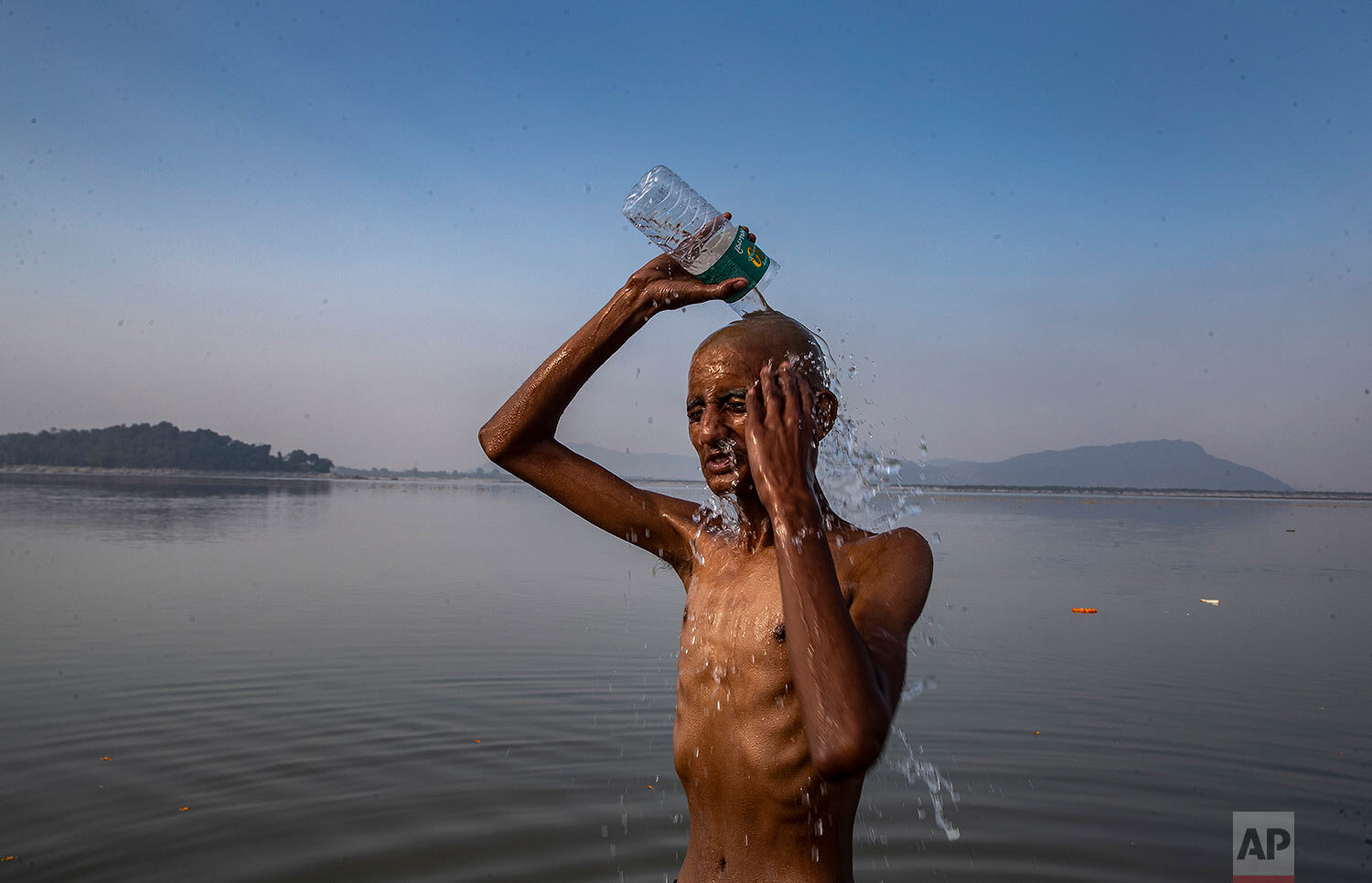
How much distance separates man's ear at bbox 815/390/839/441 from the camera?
2.93m

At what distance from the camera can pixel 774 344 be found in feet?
9.23

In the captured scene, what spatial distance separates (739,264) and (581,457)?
883mm

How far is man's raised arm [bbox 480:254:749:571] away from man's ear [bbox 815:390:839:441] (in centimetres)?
43

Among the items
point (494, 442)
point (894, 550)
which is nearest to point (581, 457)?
point (494, 442)

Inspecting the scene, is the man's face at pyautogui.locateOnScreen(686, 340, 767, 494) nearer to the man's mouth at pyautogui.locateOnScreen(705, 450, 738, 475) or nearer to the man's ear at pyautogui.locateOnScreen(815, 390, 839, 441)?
the man's mouth at pyautogui.locateOnScreen(705, 450, 738, 475)

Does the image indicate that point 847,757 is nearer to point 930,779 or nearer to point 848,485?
point 848,485

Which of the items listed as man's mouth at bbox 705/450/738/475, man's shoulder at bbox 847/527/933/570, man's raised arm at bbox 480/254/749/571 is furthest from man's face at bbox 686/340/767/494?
man's shoulder at bbox 847/527/933/570

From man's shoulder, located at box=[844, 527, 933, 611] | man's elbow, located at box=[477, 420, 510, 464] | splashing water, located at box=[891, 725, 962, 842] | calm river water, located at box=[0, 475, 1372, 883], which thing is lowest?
splashing water, located at box=[891, 725, 962, 842]

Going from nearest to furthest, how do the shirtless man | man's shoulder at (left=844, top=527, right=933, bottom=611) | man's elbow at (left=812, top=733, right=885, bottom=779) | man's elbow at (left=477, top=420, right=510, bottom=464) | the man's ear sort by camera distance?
man's elbow at (left=812, top=733, right=885, bottom=779) < the shirtless man < man's shoulder at (left=844, top=527, right=933, bottom=611) < the man's ear < man's elbow at (left=477, top=420, right=510, bottom=464)

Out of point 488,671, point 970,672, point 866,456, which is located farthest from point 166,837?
point 970,672

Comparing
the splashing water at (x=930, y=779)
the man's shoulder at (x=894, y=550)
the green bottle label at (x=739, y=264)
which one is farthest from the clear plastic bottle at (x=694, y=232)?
the splashing water at (x=930, y=779)

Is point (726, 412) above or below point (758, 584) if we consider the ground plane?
above

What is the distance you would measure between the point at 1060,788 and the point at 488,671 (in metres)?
5.45

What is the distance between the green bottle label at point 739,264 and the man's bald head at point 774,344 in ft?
1.06
